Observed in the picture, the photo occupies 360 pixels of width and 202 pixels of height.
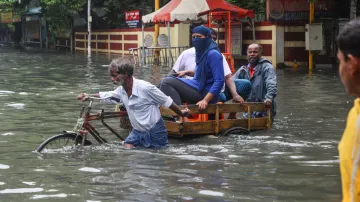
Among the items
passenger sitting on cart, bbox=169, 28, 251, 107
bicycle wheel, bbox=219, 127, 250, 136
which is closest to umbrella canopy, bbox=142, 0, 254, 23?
passenger sitting on cart, bbox=169, 28, 251, 107

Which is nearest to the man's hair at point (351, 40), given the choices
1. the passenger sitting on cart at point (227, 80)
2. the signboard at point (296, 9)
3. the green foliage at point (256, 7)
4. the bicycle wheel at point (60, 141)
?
the bicycle wheel at point (60, 141)

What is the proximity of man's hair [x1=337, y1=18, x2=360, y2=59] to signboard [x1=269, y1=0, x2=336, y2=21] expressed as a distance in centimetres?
2358

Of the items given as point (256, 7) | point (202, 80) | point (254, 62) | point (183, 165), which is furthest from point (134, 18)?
point (183, 165)

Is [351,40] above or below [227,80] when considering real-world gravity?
above

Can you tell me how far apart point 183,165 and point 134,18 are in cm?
3095

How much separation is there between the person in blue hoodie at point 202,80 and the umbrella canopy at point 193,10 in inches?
418

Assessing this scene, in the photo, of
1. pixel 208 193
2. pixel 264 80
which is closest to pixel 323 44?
pixel 264 80

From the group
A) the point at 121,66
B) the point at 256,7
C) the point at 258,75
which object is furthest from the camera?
the point at 256,7

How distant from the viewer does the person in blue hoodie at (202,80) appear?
9742 mm

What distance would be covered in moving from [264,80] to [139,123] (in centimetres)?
297

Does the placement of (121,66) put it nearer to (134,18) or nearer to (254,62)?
(254,62)

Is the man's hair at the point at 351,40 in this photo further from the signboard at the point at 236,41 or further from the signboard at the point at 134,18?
the signboard at the point at 134,18

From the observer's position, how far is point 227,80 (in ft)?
33.7

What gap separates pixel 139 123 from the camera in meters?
8.60
